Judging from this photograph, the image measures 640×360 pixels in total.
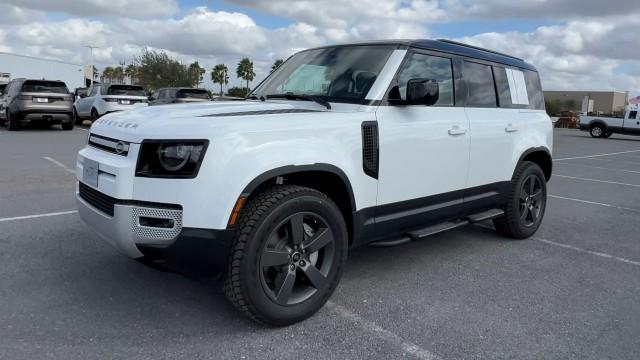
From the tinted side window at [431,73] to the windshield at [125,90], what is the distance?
16779 millimetres

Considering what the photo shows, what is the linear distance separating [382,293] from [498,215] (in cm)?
180

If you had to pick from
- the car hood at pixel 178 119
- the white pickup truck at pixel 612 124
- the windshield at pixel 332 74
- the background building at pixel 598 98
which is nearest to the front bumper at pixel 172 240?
the car hood at pixel 178 119

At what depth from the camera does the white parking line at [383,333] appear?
2963 mm

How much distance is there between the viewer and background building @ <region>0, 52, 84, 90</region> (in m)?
55.3

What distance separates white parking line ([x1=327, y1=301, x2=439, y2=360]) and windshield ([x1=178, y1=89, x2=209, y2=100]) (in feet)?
52.1

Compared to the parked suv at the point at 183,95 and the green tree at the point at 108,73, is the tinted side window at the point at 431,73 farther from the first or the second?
the green tree at the point at 108,73

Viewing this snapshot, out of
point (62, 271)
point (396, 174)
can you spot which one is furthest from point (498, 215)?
Result: point (62, 271)

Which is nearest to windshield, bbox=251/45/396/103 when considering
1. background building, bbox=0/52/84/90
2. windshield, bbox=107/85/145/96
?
windshield, bbox=107/85/145/96

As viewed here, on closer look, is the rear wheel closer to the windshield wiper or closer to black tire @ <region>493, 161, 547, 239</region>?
black tire @ <region>493, 161, 547, 239</region>

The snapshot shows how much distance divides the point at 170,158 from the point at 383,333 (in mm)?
1654

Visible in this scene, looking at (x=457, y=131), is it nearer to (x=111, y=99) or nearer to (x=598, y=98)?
(x=111, y=99)

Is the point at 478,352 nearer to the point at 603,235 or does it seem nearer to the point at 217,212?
the point at 217,212

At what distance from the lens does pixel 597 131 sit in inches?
1198

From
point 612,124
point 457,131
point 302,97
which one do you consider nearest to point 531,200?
point 457,131
